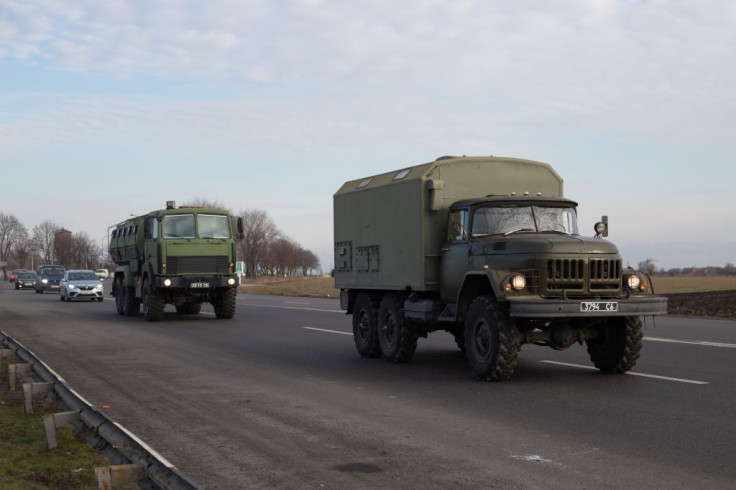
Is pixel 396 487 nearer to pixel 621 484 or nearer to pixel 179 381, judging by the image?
pixel 621 484

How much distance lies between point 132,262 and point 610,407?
22.3 metres

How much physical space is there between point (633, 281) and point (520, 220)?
1748 millimetres

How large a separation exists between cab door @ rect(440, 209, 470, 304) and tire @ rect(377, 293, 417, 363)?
129 cm

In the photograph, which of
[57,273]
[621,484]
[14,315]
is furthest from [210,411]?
[57,273]

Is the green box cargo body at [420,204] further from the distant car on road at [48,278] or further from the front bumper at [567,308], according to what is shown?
the distant car on road at [48,278]

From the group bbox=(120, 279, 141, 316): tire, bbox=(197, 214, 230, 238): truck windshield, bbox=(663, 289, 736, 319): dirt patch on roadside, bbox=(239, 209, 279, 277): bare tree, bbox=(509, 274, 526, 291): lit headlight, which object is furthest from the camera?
bbox=(239, 209, 279, 277): bare tree

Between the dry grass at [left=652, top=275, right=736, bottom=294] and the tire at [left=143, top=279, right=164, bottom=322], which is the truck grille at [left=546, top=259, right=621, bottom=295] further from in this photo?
the dry grass at [left=652, top=275, right=736, bottom=294]

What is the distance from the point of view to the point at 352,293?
1599 centimetres

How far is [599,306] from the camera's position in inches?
438

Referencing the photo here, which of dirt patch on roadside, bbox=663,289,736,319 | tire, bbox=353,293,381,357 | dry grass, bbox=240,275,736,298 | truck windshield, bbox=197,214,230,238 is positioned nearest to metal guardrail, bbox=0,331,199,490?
tire, bbox=353,293,381,357

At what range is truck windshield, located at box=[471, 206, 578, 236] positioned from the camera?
1224 cm

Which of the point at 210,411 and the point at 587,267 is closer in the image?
the point at 210,411

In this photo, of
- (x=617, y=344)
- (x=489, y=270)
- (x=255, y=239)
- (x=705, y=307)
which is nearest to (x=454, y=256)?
(x=489, y=270)

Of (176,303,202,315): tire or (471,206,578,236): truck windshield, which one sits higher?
(471,206,578,236): truck windshield
